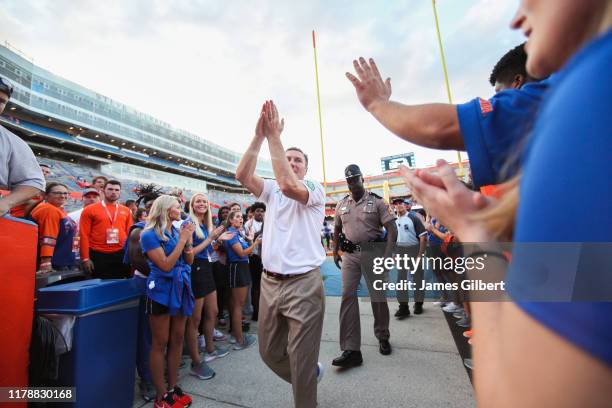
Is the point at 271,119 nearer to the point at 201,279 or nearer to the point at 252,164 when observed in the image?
the point at 252,164

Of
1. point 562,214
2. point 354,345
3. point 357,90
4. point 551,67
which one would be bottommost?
point 354,345

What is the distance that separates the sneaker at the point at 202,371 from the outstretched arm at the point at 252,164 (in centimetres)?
207

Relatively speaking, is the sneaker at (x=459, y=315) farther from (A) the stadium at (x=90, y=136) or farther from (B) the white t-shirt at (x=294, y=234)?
(A) the stadium at (x=90, y=136)

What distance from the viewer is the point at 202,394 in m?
2.67

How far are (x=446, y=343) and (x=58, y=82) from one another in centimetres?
5187

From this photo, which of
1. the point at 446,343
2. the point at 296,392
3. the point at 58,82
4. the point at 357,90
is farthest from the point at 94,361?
the point at 58,82

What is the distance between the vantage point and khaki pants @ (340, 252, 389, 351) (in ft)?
10.4

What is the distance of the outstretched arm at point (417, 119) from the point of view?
896 mm

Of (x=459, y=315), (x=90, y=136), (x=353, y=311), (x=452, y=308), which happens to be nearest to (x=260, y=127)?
(x=353, y=311)

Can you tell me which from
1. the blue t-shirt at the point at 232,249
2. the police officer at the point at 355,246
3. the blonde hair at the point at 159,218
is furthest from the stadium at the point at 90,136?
the police officer at the point at 355,246

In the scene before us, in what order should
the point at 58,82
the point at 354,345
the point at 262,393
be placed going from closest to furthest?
the point at 262,393
the point at 354,345
the point at 58,82

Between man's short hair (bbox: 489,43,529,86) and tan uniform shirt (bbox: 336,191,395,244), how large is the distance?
2.21 meters

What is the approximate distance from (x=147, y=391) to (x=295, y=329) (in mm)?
1908

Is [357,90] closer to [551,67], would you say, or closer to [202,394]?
[551,67]
